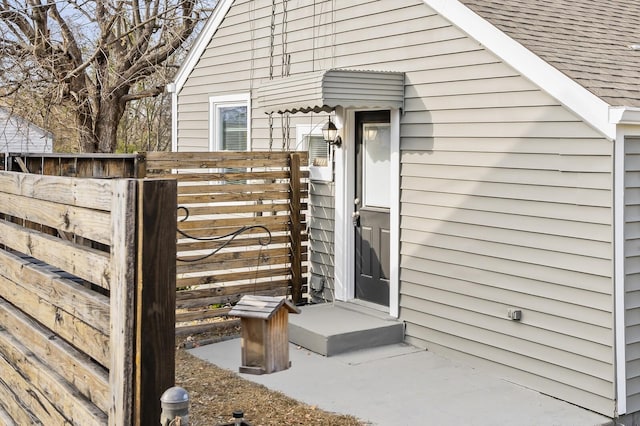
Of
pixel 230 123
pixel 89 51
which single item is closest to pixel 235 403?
pixel 230 123

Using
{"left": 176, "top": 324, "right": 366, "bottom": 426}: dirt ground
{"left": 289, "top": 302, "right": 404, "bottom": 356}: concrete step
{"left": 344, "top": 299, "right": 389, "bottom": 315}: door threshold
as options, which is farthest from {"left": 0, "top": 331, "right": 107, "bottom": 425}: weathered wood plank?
{"left": 344, "top": 299, "right": 389, "bottom": 315}: door threshold

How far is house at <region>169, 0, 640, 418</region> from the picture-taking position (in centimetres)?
552

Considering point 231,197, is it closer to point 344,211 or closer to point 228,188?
point 228,188

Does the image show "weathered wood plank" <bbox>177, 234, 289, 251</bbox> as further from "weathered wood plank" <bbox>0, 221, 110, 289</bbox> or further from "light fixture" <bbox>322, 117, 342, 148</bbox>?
"weathered wood plank" <bbox>0, 221, 110, 289</bbox>

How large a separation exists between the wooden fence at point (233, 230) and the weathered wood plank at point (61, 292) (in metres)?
Result: 3.18

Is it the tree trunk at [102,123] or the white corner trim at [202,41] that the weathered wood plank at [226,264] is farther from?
the tree trunk at [102,123]

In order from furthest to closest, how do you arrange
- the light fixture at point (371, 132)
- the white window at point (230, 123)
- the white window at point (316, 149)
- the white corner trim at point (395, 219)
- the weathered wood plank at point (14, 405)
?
the white window at point (230, 123)
the white window at point (316, 149)
the light fixture at point (371, 132)
the white corner trim at point (395, 219)
the weathered wood plank at point (14, 405)

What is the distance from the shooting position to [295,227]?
869 cm

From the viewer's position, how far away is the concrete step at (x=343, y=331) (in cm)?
711

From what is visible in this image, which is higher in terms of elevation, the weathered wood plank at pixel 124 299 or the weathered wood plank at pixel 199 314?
the weathered wood plank at pixel 124 299

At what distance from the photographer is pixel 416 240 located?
7.31m

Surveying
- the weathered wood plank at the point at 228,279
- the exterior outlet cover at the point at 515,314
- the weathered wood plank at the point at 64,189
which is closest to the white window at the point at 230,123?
the weathered wood plank at the point at 228,279

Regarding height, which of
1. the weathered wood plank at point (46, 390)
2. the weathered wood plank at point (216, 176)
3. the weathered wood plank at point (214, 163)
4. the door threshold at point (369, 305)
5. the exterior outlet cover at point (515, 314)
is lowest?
the door threshold at point (369, 305)

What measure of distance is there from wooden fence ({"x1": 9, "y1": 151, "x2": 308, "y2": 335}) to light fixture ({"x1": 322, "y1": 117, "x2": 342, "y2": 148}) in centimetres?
47
